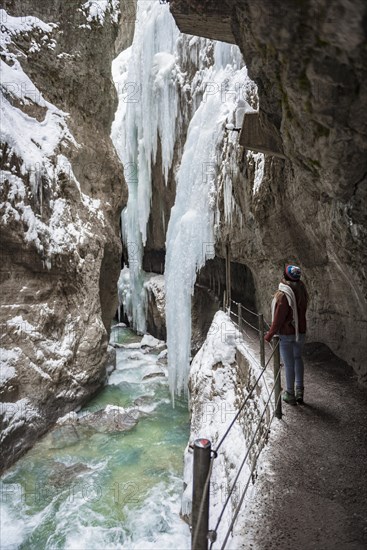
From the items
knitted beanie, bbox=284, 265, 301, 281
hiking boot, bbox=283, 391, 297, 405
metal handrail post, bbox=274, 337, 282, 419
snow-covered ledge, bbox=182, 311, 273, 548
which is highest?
knitted beanie, bbox=284, 265, 301, 281

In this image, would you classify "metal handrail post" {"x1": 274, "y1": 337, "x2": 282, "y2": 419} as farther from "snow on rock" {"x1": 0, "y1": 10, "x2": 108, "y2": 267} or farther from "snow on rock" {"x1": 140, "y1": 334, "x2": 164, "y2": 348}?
"snow on rock" {"x1": 140, "y1": 334, "x2": 164, "y2": 348}

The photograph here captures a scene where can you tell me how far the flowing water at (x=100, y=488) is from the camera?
624cm

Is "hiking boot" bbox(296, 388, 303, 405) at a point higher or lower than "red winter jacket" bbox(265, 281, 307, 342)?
lower

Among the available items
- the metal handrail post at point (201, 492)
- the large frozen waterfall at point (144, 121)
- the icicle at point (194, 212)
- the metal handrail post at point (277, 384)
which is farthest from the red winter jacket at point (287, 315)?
the large frozen waterfall at point (144, 121)

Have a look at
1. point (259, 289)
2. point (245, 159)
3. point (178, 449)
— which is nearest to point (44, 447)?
point (178, 449)

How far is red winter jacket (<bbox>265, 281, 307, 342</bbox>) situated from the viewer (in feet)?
14.7

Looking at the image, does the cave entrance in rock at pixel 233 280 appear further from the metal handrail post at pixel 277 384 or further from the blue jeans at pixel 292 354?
the metal handrail post at pixel 277 384

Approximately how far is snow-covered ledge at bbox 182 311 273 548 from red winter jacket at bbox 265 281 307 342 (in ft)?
2.73

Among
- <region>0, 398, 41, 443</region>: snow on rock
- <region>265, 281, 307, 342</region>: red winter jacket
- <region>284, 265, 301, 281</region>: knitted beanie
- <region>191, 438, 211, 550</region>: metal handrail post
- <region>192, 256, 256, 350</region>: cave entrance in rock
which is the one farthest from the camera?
<region>192, 256, 256, 350</region>: cave entrance in rock

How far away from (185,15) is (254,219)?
5.17 m

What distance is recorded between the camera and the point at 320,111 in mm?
2785

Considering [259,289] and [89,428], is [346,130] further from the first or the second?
[89,428]

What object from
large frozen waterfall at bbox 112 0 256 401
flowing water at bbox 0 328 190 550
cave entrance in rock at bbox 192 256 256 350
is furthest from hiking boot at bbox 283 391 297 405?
cave entrance in rock at bbox 192 256 256 350

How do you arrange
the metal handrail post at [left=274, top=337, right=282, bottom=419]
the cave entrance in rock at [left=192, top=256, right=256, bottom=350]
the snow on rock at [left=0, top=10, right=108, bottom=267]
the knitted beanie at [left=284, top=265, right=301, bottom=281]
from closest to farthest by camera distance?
the metal handrail post at [left=274, top=337, right=282, bottom=419] → the knitted beanie at [left=284, top=265, right=301, bottom=281] → the snow on rock at [left=0, top=10, right=108, bottom=267] → the cave entrance in rock at [left=192, top=256, right=256, bottom=350]
